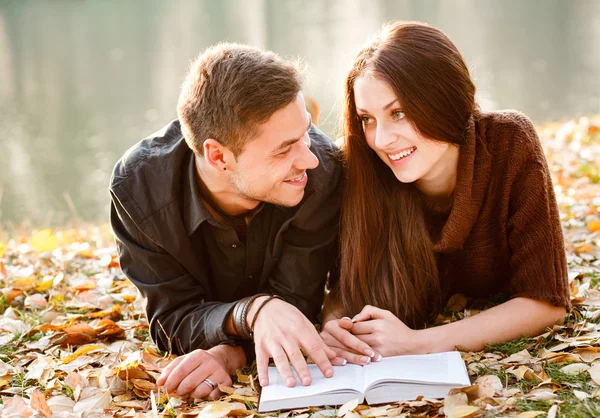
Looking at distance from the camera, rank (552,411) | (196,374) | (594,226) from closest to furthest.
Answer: (552,411) → (196,374) → (594,226)

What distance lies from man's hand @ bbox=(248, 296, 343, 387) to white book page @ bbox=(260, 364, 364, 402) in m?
0.02

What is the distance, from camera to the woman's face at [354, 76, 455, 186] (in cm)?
247

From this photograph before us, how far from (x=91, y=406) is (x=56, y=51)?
15826 millimetres

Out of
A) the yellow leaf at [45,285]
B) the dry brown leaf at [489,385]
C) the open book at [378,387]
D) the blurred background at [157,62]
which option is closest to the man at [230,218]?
the open book at [378,387]

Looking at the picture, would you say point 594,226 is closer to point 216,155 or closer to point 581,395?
point 581,395

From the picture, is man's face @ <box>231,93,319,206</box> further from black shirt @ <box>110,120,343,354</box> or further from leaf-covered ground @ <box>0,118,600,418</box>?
leaf-covered ground @ <box>0,118,600,418</box>

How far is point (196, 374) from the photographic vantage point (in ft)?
7.64

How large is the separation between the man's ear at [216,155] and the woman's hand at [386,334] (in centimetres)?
77

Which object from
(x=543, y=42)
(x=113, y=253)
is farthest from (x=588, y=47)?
(x=113, y=253)

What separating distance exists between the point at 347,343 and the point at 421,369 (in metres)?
0.32

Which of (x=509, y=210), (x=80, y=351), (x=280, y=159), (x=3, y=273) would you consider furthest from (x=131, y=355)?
(x=509, y=210)

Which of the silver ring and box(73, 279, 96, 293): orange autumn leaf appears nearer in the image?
the silver ring

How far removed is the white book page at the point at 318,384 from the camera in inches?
81.7

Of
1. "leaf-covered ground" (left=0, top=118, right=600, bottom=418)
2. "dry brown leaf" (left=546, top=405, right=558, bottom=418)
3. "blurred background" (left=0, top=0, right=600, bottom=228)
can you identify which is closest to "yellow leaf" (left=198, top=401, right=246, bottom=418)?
"leaf-covered ground" (left=0, top=118, right=600, bottom=418)
